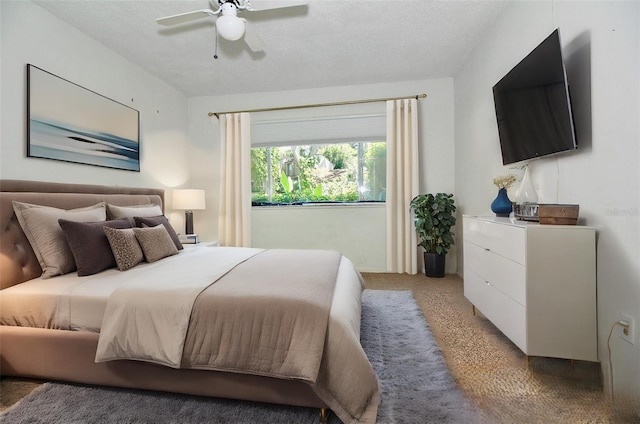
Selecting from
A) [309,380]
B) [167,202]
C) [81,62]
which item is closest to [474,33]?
[309,380]

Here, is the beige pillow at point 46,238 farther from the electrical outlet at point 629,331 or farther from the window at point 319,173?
the electrical outlet at point 629,331

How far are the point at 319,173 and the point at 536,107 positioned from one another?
2.86 m

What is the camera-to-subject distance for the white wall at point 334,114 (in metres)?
3.94

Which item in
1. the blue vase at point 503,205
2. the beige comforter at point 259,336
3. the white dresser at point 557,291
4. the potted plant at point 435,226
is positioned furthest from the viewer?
the potted plant at point 435,226

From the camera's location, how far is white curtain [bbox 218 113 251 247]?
4.29 m

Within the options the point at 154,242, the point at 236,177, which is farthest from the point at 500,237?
the point at 236,177

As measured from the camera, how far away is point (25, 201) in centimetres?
201

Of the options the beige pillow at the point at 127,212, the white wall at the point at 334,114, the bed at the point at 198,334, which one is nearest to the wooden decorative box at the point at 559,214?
the bed at the point at 198,334

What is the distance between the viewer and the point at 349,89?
4.08 m

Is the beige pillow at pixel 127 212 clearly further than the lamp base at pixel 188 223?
No

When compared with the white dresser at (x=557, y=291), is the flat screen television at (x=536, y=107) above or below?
above

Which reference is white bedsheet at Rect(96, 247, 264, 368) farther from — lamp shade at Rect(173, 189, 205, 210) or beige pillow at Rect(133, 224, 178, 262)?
lamp shade at Rect(173, 189, 205, 210)

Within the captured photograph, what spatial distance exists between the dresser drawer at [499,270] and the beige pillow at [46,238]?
2.83 m

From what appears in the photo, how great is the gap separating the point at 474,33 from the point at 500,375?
3025mm
